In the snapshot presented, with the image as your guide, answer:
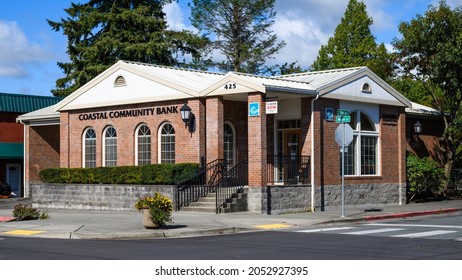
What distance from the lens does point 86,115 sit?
102ft

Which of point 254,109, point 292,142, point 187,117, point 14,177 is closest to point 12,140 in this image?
point 14,177

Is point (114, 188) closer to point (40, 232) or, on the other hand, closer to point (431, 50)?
point (40, 232)

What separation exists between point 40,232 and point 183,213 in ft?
20.8

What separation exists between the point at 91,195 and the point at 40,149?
33.6 feet

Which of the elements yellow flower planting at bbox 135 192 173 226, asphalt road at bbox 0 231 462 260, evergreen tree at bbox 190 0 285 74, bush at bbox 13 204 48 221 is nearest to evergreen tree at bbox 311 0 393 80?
evergreen tree at bbox 190 0 285 74

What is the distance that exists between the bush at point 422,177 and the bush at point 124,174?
10344 mm

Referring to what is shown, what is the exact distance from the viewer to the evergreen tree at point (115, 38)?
160 feet

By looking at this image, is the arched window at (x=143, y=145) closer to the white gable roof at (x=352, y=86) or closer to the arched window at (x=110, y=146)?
the arched window at (x=110, y=146)

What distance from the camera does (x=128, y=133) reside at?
29.3m

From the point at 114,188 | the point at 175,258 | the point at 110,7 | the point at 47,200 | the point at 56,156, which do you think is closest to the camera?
the point at 175,258

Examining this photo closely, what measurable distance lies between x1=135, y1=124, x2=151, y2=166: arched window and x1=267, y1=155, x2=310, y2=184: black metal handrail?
5.15 m

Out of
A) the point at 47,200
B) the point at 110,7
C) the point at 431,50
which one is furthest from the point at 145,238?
the point at 110,7

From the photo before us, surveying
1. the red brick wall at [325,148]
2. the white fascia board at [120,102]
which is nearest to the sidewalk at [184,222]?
the red brick wall at [325,148]

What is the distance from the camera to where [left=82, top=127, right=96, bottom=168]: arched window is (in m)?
31.1
